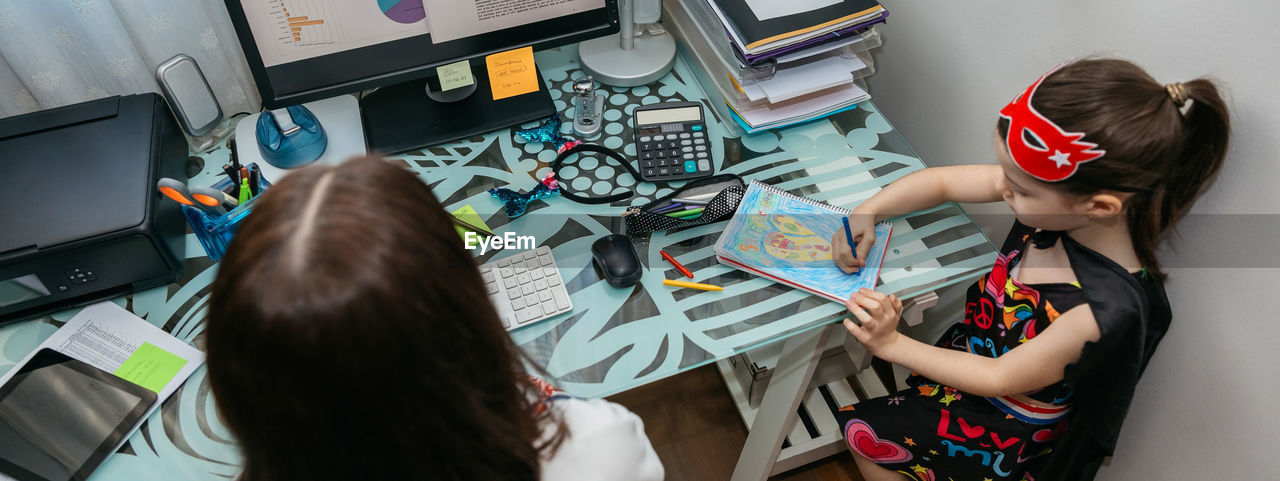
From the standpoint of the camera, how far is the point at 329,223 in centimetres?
49

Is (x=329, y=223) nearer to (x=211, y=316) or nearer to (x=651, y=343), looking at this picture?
(x=211, y=316)

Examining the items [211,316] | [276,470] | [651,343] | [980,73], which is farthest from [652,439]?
[211,316]

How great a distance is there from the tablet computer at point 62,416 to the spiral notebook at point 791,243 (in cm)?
77

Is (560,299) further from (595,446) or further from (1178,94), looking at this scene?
(1178,94)

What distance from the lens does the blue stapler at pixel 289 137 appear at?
1128mm

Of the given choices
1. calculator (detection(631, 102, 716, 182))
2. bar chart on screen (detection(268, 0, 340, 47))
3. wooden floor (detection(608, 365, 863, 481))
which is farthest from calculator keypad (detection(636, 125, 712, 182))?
wooden floor (detection(608, 365, 863, 481))

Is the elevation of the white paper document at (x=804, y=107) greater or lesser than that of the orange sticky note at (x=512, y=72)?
lesser

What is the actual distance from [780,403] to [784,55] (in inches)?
22.7

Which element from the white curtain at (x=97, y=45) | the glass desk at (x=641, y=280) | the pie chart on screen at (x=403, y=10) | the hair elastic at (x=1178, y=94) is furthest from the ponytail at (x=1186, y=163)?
the white curtain at (x=97, y=45)

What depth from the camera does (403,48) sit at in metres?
1.11

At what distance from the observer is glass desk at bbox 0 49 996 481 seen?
0.91 meters

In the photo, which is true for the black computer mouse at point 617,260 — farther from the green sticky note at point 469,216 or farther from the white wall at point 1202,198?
the white wall at point 1202,198

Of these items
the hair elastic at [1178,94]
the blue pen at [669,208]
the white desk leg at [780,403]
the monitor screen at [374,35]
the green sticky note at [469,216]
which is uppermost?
the hair elastic at [1178,94]

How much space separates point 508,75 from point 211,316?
0.73 meters
